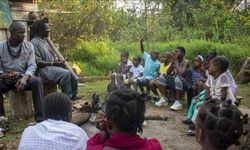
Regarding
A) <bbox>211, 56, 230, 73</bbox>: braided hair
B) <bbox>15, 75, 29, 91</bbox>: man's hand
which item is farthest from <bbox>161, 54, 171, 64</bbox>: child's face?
<bbox>15, 75, 29, 91</bbox>: man's hand

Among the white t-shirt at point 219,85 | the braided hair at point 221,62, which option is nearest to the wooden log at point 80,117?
the white t-shirt at point 219,85

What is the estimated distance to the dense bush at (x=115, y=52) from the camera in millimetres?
11117

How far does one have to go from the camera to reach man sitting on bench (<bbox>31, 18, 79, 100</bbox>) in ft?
21.0

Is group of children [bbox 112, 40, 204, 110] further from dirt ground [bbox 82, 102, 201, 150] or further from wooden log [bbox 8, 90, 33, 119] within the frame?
wooden log [bbox 8, 90, 33, 119]

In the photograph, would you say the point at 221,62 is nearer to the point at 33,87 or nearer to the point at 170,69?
the point at 170,69

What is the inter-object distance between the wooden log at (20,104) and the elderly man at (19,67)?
0.69ft

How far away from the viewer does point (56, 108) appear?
3.18 metres

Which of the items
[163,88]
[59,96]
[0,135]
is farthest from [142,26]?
[59,96]

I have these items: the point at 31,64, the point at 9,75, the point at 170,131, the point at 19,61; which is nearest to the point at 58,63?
the point at 31,64

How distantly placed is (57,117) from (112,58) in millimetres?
9609

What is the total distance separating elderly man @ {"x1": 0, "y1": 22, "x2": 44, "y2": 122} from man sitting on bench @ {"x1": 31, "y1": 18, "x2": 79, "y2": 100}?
0.46 metres

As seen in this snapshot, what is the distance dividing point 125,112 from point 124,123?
0.07 metres

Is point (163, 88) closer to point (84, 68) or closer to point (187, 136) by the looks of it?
point (187, 136)

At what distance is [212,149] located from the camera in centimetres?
224
